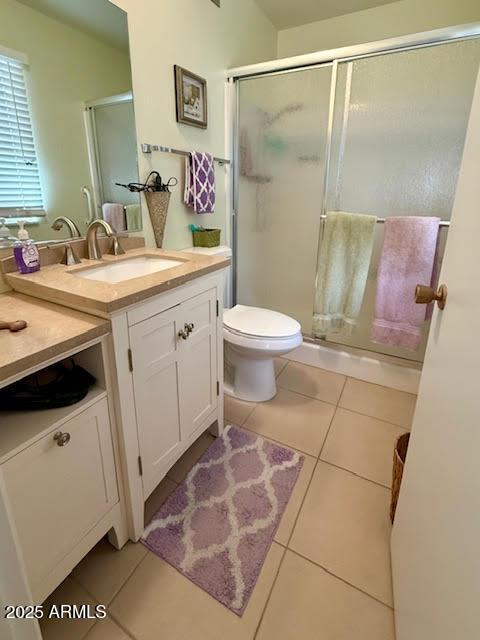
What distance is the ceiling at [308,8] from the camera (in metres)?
2.04

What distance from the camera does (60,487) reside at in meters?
0.82

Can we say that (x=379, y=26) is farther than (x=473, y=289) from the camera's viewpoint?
Yes

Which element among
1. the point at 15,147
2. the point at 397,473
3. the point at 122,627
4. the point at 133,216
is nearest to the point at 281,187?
the point at 133,216

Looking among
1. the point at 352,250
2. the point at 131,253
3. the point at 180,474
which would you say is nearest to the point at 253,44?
the point at 352,250

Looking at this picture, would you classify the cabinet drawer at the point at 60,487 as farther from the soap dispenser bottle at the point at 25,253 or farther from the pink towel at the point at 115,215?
the pink towel at the point at 115,215

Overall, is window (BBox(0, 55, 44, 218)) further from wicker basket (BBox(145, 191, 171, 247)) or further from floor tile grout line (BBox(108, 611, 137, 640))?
floor tile grout line (BBox(108, 611, 137, 640))

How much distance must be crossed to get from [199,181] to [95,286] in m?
1.08

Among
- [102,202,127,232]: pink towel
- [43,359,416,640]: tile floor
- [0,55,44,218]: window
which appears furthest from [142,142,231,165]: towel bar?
[43,359,416,640]: tile floor

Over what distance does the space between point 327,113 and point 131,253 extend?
139cm

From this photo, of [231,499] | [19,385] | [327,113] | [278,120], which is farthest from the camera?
[278,120]

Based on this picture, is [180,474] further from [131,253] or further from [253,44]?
[253,44]

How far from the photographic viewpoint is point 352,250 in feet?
6.15

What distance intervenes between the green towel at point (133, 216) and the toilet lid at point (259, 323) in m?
0.65

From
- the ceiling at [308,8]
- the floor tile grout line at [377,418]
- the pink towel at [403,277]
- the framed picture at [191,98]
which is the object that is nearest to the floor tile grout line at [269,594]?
the floor tile grout line at [377,418]
